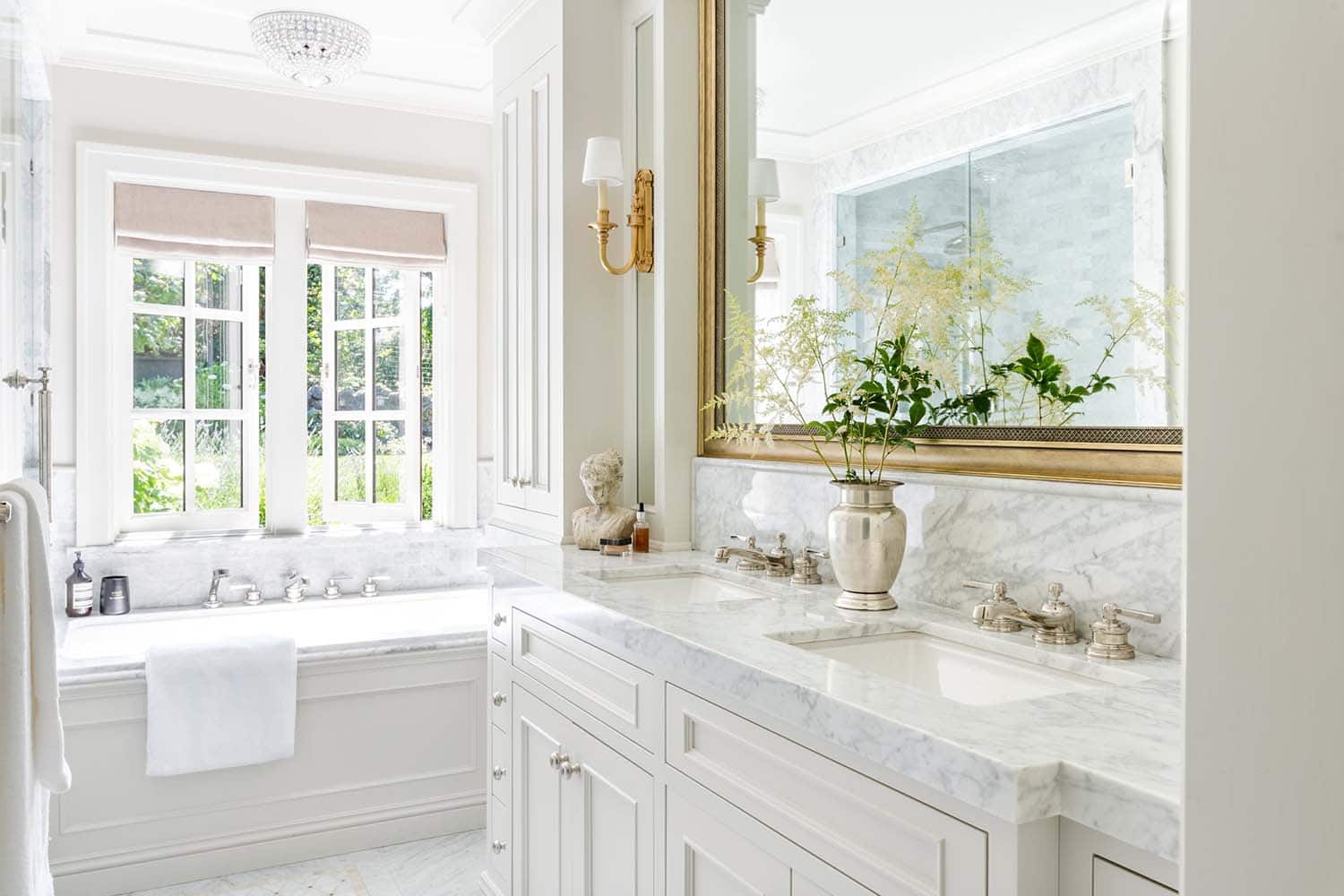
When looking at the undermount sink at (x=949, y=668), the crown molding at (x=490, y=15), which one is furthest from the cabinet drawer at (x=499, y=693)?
the crown molding at (x=490, y=15)

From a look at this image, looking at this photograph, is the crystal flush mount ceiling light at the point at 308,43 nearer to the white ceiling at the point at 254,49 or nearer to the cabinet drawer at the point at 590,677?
the white ceiling at the point at 254,49

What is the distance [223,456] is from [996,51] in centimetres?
331

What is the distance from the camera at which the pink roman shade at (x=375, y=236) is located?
156 inches

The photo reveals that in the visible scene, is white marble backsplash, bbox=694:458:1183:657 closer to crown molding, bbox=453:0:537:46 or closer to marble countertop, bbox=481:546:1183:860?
marble countertop, bbox=481:546:1183:860

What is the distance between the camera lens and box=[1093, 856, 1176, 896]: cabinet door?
83cm

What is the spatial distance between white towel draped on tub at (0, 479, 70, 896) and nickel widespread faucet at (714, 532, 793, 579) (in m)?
1.28

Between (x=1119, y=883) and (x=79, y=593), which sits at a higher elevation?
(x=1119, y=883)

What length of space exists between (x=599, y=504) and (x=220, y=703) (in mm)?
1292

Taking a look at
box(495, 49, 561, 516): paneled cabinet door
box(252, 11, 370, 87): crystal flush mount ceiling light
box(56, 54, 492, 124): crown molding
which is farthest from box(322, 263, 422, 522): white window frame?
box(495, 49, 561, 516): paneled cabinet door

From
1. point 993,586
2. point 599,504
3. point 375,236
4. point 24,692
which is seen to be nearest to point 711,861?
point 993,586

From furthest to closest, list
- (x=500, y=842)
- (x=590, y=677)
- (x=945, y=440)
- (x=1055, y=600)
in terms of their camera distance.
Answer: (x=500, y=842)
(x=590, y=677)
(x=945, y=440)
(x=1055, y=600)

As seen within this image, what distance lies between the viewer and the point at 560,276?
104 inches

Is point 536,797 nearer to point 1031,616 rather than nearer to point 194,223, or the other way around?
point 1031,616

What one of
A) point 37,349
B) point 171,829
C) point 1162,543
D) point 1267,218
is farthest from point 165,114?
point 1267,218
